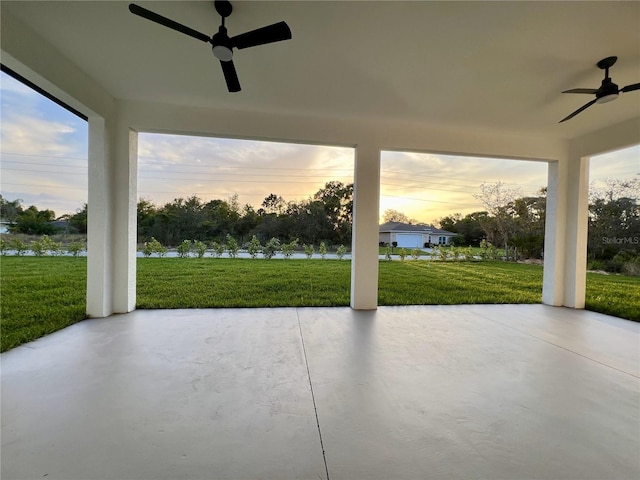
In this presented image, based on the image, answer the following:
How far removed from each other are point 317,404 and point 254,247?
15.4ft

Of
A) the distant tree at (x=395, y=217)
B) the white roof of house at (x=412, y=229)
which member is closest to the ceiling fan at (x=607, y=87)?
the distant tree at (x=395, y=217)

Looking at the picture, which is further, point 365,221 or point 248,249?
point 248,249

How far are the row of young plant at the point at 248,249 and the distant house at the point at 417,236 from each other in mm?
1398

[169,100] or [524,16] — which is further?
[169,100]

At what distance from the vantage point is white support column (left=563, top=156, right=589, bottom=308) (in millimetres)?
4785

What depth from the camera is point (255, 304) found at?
449 cm

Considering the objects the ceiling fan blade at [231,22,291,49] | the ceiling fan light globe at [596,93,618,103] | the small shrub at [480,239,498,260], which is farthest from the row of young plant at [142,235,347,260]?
the ceiling fan light globe at [596,93,618,103]

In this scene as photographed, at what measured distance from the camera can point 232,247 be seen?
6.17 metres

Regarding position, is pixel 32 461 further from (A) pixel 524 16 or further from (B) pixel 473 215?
(B) pixel 473 215

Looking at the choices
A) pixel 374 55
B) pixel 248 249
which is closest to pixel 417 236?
pixel 248 249

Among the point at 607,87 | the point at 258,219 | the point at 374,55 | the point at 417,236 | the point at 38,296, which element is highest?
the point at 374,55

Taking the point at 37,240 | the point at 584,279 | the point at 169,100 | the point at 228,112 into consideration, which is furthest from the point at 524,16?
the point at 37,240

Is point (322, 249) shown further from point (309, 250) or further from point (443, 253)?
point (443, 253)

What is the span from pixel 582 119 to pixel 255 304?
5.60 m
